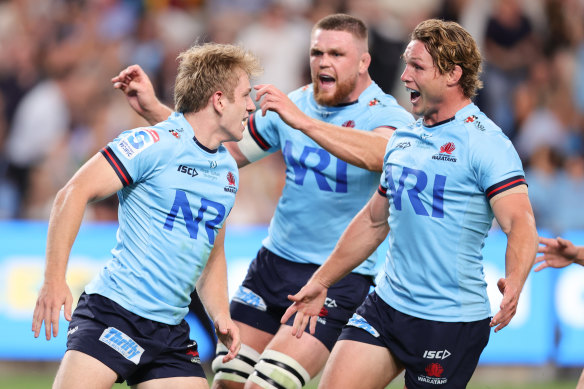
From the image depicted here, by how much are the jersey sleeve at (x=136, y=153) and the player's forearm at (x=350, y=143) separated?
107 centimetres

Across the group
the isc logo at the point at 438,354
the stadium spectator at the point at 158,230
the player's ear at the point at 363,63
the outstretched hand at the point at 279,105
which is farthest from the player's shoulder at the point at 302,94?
the isc logo at the point at 438,354

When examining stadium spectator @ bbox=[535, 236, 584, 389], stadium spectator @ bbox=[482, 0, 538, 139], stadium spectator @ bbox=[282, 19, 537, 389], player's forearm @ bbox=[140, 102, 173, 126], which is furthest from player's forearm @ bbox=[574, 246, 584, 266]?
stadium spectator @ bbox=[482, 0, 538, 139]

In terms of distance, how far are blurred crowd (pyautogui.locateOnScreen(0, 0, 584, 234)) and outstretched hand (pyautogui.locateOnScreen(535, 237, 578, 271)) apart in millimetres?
5283

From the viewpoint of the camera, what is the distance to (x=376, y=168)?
579 centimetres

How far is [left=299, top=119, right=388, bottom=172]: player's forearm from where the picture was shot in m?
5.58

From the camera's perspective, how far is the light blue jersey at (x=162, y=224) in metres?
4.80

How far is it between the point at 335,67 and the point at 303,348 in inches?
74.0

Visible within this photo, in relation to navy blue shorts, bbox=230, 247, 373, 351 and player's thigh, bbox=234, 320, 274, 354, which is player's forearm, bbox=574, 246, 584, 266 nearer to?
navy blue shorts, bbox=230, 247, 373, 351

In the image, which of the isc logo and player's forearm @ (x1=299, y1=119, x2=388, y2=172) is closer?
the isc logo

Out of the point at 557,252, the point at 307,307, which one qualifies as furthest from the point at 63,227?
the point at 557,252

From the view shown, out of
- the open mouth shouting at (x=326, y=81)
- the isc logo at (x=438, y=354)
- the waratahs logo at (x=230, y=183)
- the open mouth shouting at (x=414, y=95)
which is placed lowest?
the isc logo at (x=438, y=354)

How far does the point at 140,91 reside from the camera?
5781mm

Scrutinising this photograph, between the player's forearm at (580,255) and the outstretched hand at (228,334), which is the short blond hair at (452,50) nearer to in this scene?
the player's forearm at (580,255)

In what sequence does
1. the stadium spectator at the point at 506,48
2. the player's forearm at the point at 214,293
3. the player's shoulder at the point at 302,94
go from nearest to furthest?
the player's forearm at the point at 214,293 < the player's shoulder at the point at 302,94 < the stadium spectator at the point at 506,48
